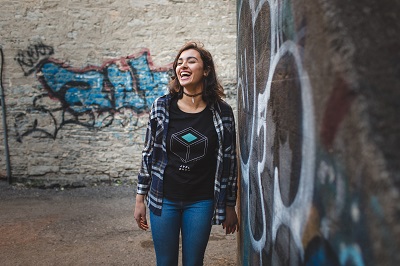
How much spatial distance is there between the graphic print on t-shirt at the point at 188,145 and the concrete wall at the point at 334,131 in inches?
27.6

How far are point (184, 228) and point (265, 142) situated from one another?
0.89m

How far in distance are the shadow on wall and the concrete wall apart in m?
5.30

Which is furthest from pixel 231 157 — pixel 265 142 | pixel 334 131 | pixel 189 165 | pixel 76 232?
pixel 76 232

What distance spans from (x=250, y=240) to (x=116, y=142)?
497 cm

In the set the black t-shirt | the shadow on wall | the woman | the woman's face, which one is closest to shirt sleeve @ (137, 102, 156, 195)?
the woman

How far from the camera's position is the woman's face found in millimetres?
2314

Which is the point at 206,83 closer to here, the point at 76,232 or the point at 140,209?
the point at 140,209

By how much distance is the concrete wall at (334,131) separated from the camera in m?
0.75

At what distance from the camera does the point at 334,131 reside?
90 cm

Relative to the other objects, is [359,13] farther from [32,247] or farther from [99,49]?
[99,49]

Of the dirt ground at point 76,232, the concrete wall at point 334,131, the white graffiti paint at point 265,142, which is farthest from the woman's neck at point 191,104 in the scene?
the dirt ground at point 76,232

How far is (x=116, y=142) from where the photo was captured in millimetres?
6758

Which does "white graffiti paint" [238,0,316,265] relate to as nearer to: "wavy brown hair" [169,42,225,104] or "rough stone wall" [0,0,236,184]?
"wavy brown hair" [169,42,225,104]

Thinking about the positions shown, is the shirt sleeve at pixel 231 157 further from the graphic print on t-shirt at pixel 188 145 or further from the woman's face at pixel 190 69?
the woman's face at pixel 190 69
